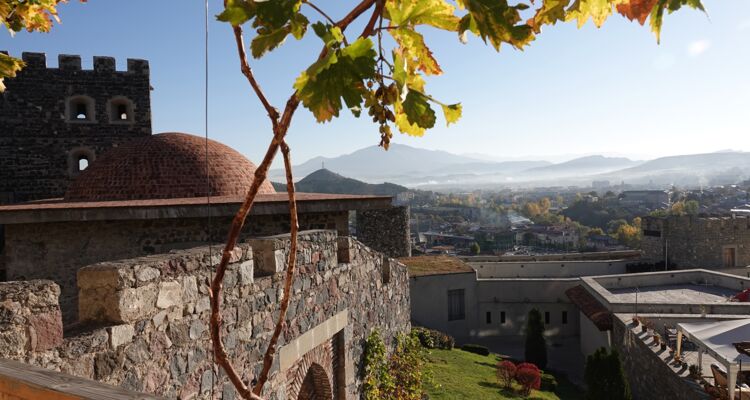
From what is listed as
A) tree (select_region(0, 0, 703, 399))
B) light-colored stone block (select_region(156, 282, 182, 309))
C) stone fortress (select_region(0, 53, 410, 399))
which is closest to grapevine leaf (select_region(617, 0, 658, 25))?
tree (select_region(0, 0, 703, 399))

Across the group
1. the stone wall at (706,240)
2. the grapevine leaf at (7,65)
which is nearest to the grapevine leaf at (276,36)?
the grapevine leaf at (7,65)

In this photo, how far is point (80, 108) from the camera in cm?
1827

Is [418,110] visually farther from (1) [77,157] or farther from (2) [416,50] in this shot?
(1) [77,157]

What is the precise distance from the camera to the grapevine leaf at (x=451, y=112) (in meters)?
1.88

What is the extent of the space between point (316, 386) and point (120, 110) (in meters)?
15.5

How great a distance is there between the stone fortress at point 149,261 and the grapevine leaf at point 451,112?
1631mm

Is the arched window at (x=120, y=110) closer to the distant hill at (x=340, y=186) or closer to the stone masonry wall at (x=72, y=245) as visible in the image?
the stone masonry wall at (x=72, y=245)

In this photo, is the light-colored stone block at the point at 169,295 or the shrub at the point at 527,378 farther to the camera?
the shrub at the point at 527,378

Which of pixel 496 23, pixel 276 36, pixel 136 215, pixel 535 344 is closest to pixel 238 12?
pixel 276 36

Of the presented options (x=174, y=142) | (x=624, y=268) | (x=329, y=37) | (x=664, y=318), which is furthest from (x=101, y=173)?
(x=624, y=268)

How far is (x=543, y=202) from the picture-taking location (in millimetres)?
172750

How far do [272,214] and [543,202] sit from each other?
173347 mm

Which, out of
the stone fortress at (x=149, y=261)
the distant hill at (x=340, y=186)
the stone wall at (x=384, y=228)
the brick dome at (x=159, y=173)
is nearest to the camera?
the stone fortress at (x=149, y=261)

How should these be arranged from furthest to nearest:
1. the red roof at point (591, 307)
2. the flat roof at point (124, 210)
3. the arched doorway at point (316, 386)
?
the red roof at point (591, 307)
the flat roof at point (124, 210)
the arched doorway at point (316, 386)
